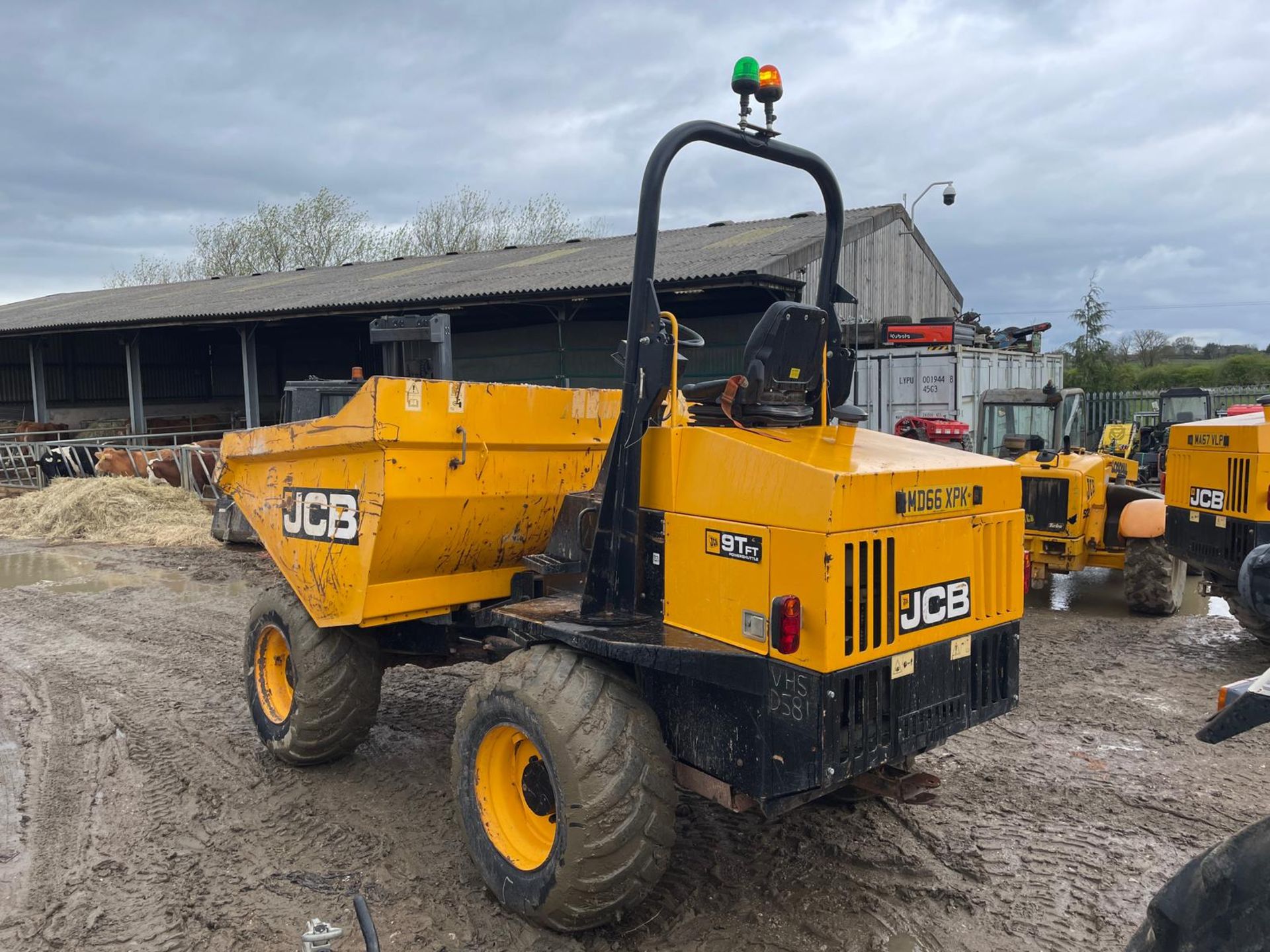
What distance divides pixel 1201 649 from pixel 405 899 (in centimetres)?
653

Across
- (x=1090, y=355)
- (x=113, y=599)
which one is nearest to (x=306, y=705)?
(x=113, y=599)

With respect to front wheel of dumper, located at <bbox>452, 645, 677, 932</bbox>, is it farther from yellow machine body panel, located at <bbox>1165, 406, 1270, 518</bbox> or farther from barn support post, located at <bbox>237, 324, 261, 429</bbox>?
barn support post, located at <bbox>237, 324, 261, 429</bbox>

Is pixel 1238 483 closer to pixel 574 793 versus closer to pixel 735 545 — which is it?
pixel 735 545

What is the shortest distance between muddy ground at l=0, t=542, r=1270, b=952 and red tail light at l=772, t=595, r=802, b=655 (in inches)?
47.7

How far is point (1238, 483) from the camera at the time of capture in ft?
23.5

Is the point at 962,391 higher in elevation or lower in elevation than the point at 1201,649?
higher

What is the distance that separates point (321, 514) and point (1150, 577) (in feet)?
23.8

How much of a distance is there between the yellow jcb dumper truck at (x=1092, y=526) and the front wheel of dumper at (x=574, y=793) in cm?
651

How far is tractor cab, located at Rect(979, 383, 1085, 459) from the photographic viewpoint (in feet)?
31.6

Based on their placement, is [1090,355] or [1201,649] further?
[1090,355]

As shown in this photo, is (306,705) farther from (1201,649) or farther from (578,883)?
(1201,649)

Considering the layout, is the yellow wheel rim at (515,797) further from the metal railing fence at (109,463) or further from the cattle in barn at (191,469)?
the cattle in barn at (191,469)

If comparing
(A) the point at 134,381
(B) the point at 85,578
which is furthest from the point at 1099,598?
(A) the point at 134,381

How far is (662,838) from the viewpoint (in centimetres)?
343
